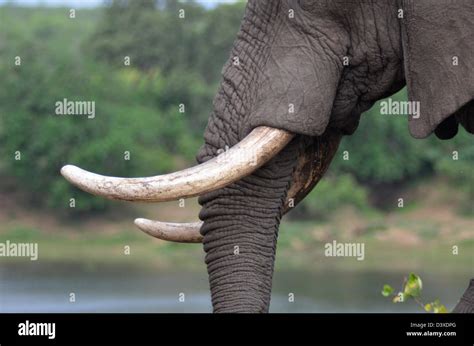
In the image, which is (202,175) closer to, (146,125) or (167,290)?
(167,290)

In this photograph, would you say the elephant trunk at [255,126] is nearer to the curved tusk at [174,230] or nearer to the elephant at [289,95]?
the elephant at [289,95]

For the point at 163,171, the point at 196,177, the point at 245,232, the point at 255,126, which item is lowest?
the point at 245,232

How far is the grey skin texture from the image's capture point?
14.5 ft

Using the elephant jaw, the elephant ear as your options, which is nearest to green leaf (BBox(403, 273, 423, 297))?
the elephant jaw

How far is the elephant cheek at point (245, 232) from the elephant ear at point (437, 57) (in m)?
0.40

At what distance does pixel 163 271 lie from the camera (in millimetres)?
15102

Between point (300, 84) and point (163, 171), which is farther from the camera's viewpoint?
point (163, 171)

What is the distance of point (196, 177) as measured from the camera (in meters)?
4.33

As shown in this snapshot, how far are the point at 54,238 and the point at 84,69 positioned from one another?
3.20m

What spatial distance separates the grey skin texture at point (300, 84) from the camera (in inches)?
174

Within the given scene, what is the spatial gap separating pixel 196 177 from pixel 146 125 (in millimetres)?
12353

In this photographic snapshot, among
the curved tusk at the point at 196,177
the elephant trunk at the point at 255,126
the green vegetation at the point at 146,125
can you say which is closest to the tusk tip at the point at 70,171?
the curved tusk at the point at 196,177

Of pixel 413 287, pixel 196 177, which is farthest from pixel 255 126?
pixel 413 287
